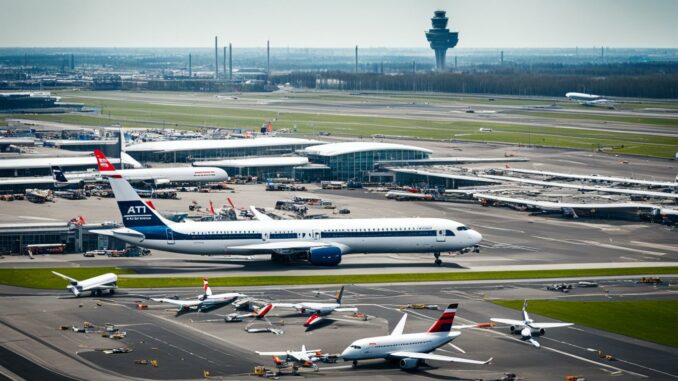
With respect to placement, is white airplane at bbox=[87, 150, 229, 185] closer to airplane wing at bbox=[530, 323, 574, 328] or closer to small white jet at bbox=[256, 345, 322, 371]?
airplane wing at bbox=[530, 323, 574, 328]

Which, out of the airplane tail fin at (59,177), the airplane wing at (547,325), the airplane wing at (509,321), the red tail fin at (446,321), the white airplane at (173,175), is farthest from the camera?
the white airplane at (173,175)

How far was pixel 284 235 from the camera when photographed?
109625 mm

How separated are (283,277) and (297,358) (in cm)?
3154

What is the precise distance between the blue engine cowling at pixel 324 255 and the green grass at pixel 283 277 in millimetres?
4672

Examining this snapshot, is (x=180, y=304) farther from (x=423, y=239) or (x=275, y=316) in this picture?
(x=423, y=239)

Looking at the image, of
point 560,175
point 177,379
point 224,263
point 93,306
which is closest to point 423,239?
point 224,263

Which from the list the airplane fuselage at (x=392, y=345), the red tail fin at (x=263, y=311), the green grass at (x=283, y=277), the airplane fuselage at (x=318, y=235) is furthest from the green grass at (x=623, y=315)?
the red tail fin at (x=263, y=311)

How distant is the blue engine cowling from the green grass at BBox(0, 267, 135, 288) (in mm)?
17508

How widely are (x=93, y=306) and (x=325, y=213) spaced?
57449 millimetres

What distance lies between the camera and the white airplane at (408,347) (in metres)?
73.1

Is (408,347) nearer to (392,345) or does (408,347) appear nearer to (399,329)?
(392,345)

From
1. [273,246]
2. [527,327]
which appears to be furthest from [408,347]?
[273,246]

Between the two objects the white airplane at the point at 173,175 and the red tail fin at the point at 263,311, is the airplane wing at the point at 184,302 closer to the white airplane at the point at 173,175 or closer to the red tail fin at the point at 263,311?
the red tail fin at the point at 263,311

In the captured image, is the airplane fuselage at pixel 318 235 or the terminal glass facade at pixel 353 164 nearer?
the airplane fuselage at pixel 318 235
